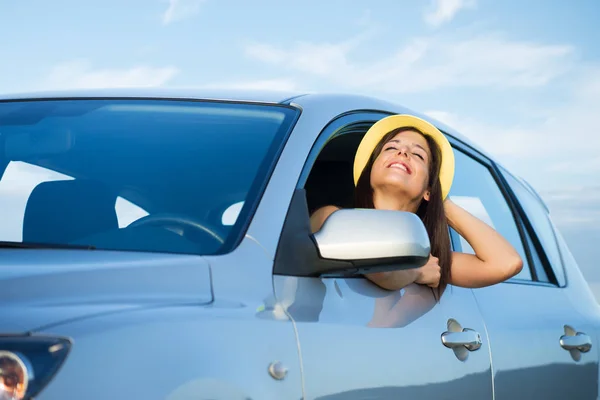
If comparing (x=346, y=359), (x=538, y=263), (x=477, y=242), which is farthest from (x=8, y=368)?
(x=538, y=263)

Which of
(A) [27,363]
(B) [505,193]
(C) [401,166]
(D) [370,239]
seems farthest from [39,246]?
(B) [505,193]

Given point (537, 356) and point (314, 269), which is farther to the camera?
point (537, 356)

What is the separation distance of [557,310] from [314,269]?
216 centimetres

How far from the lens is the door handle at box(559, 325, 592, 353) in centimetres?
450

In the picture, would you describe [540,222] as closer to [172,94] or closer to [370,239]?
[172,94]

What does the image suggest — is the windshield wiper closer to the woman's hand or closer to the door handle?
the woman's hand

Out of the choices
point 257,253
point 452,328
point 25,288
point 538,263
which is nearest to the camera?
point 25,288

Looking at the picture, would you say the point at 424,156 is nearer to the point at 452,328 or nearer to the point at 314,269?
the point at 452,328

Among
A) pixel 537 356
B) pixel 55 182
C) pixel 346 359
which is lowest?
pixel 537 356

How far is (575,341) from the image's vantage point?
4.60m

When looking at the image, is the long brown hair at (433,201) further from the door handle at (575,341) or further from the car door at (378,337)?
the door handle at (575,341)

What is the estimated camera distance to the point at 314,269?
9.28 feet

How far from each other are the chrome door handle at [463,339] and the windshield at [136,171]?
0.86m

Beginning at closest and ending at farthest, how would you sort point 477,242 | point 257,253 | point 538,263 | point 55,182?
point 257,253 → point 55,182 → point 477,242 → point 538,263
